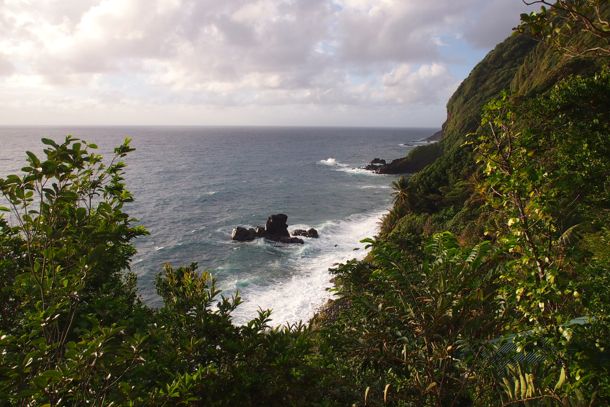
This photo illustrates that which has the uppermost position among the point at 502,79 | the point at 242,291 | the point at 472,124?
the point at 502,79

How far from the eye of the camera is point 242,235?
43.4 m

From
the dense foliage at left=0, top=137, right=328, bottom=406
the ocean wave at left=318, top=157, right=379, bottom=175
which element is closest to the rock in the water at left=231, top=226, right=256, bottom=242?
the dense foliage at left=0, top=137, right=328, bottom=406

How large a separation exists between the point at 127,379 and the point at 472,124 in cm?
7662

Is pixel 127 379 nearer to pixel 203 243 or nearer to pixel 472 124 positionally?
pixel 203 243

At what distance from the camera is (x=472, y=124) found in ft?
232

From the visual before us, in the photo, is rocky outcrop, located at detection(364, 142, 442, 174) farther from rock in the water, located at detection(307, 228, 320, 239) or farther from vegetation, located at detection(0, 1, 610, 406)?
vegetation, located at detection(0, 1, 610, 406)

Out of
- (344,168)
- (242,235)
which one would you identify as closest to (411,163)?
(344,168)

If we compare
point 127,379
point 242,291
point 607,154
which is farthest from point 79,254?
point 242,291

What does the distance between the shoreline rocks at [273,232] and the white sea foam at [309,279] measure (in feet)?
5.59

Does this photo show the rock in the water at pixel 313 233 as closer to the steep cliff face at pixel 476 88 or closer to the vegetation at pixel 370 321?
the vegetation at pixel 370 321

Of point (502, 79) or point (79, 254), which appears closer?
point (79, 254)

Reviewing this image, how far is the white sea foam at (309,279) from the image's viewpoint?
2839 centimetres

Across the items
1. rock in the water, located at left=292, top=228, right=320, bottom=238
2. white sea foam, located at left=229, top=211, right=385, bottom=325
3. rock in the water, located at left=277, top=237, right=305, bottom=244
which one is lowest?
white sea foam, located at left=229, top=211, right=385, bottom=325

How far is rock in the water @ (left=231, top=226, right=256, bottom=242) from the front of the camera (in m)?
43.3
